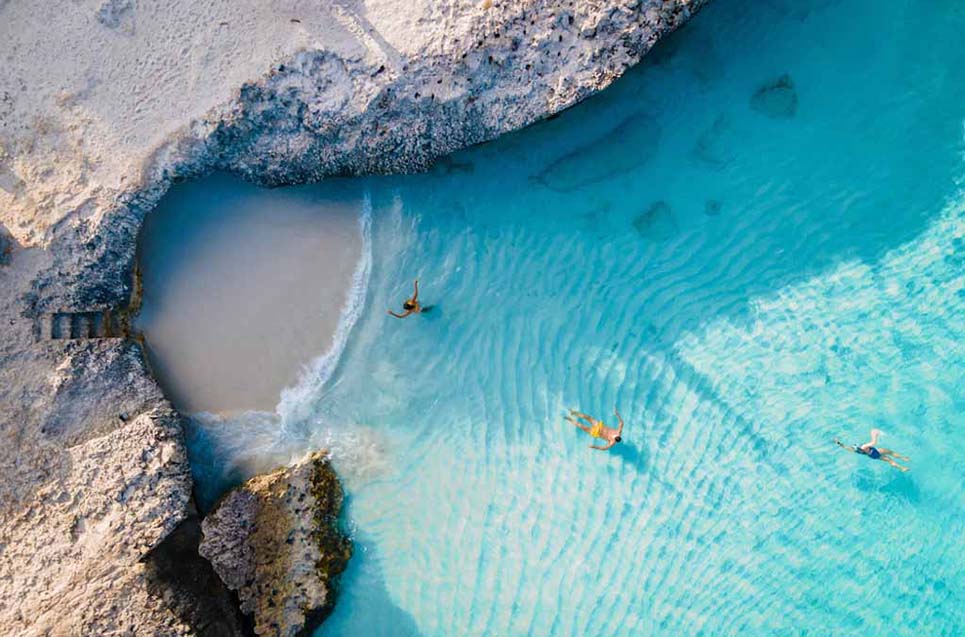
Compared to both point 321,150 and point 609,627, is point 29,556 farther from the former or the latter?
point 609,627

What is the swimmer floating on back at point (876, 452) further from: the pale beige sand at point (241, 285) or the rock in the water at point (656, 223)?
the pale beige sand at point (241, 285)

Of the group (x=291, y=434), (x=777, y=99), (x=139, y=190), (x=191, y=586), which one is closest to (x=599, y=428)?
(x=291, y=434)

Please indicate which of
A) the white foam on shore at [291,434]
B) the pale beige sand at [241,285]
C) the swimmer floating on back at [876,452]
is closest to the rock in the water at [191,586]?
the white foam on shore at [291,434]

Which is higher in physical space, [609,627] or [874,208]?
[874,208]

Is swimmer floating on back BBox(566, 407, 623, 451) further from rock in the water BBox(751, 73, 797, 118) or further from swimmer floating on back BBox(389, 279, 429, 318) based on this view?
rock in the water BBox(751, 73, 797, 118)

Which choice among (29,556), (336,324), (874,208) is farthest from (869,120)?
(29,556)

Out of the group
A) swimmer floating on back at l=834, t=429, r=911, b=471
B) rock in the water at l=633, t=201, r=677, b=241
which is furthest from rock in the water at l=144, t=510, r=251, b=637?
swimmer floating on back at l=834, t=429, r=911, b=471
